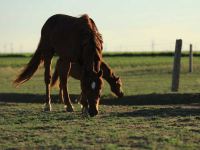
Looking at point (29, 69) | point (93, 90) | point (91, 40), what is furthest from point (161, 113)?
point (29, 69)

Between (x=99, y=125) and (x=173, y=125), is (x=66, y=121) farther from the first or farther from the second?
(x=173, y=125)

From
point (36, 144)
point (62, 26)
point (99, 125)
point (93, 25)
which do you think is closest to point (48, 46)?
point (62, 26)

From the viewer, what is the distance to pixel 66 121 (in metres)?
13.2

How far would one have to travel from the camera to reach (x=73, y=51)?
1472cm

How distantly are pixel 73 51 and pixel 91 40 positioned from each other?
3.10 ft

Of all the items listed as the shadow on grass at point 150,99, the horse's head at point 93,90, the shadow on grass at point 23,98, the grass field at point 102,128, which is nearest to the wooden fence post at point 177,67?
the shadow on grass at point 150,99

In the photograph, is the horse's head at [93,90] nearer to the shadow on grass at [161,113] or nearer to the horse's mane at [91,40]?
the horse's mane at [91,40]

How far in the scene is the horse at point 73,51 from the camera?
13.2m

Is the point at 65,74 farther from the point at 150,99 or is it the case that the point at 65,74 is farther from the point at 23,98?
the point at 23,98

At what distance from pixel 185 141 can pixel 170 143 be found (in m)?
0.37

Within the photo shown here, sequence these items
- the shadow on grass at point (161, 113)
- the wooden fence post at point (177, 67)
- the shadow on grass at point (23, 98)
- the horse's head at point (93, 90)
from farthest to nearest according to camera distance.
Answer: the wooden fence post at point (177, 67)
the shadow on grass at point (23, 98)
the shadow on grass at point (161, 113)
the horse's head at point (93, 90)

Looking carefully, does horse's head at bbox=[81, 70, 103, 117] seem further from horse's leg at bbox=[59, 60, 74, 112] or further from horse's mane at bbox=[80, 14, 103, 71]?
horse's leg at bbox=[59, 60, 74, 112]

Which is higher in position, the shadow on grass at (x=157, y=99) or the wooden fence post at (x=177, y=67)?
the wooden fence post at (x=177, y=67)

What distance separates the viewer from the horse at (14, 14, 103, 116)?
13211mm
